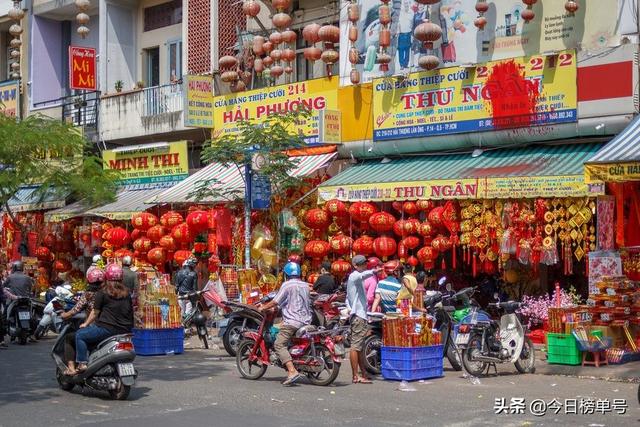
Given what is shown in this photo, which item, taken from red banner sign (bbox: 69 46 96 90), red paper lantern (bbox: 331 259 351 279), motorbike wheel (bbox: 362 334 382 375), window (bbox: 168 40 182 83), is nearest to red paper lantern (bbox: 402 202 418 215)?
red paper lantern (bbox: 331 259 351 279)

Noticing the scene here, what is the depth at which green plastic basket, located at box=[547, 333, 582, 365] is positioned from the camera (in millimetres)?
13961

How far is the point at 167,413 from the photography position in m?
10.4

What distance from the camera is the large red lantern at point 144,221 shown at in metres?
23.0

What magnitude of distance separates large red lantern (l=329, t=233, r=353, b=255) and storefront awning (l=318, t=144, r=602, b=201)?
2.53ft

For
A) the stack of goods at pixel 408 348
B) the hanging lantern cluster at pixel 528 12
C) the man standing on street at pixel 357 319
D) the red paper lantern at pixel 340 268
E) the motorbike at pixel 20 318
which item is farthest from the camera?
the red paper lantern at pixel 340 268

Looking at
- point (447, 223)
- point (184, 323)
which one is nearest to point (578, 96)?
A: point (447, 223)

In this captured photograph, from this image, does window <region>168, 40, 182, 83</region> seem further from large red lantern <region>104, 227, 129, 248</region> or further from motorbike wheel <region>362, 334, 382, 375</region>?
motorbike wheel <region>362, 334, 382, 375</region>

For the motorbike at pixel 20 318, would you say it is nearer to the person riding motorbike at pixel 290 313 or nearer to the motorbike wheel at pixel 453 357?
the person riding motorbike at pixel 290 313

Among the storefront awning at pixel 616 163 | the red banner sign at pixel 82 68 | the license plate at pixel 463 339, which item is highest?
the red banner sign at pixel 82 68

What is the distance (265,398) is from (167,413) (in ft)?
4.66

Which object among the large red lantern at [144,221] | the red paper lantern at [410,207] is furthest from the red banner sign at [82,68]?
the red paper lantern at [410,207]

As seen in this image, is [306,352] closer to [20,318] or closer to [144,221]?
[20,318]

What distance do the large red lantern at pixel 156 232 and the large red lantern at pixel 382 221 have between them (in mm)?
6276

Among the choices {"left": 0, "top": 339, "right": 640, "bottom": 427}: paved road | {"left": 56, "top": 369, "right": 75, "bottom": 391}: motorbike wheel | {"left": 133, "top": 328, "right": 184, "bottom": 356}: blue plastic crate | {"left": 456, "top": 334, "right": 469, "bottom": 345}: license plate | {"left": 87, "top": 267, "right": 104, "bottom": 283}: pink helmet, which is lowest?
{"left": 0, "top": 339, "right": 640, "bottom": 427}: paved road
